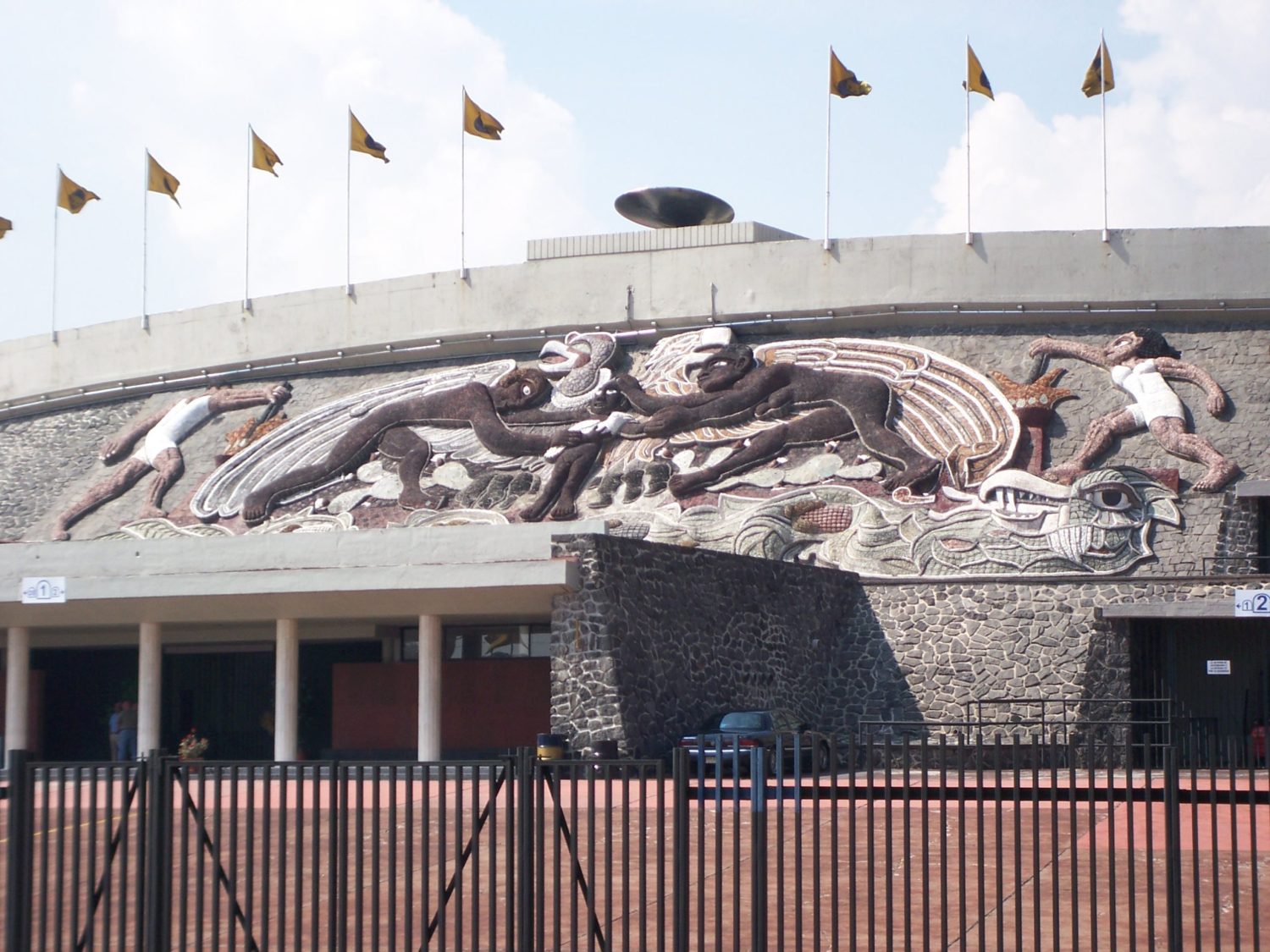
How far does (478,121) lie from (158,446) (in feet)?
35.0

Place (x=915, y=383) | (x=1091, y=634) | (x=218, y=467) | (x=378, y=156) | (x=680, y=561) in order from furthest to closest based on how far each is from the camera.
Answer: (x=378, y=156) → (x=218, y=467) → (x=915, y=383) → (x=1091, y=634) → (x=680, y=561)

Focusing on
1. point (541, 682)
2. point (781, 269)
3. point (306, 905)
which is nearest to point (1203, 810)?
point (306, 905)

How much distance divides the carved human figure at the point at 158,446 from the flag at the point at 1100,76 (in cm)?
1921

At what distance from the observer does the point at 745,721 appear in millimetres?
23969

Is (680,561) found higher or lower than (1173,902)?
higher

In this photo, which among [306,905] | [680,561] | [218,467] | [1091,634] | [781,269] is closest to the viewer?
[306,905]

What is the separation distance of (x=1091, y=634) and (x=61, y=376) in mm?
26886

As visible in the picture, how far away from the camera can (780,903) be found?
30.5ft

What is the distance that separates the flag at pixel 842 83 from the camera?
1444 inches

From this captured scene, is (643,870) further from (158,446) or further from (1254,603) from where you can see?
(158,446)

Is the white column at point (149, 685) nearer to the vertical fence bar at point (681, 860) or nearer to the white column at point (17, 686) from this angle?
the white column at point (17, 686)

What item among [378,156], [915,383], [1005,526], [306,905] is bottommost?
[306,905]

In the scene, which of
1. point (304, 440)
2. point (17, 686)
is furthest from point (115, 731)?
point (304, 440)

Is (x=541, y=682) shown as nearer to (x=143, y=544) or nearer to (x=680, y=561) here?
(x=680, y=561)
